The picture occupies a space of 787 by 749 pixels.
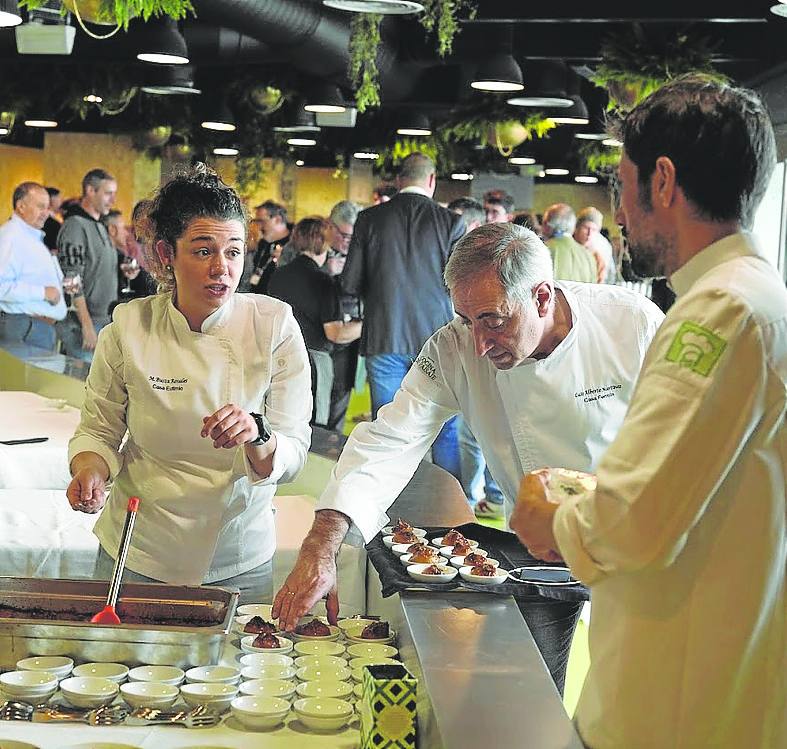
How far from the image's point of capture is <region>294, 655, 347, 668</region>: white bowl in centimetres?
219

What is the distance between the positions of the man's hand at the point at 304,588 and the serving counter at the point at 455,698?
0.39 ft

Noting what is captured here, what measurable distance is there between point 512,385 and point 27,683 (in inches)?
47.8

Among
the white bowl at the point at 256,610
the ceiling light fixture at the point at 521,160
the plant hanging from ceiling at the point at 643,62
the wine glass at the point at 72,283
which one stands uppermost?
the plant hanging from ceiling at the point at 643,62

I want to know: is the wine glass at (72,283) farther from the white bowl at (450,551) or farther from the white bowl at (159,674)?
the white bowl at (159,674)

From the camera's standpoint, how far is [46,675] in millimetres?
2020

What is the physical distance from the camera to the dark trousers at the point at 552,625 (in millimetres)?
2600

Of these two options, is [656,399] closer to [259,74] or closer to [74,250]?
[74,250]

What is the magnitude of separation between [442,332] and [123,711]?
1200 mm

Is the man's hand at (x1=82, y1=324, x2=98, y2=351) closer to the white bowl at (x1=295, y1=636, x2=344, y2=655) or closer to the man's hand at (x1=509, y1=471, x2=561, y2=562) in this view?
the white bowl at (x1=295, y1=636, x2=344, y2=655)

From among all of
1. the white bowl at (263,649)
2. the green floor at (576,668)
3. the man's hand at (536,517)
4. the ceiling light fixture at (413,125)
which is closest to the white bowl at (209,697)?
the white bowl at (263,649)

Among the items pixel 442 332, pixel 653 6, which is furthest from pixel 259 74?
pixel 442 332

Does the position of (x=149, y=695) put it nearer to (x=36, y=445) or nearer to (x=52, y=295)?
(x=36, y=445)

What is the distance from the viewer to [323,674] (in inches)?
84.0

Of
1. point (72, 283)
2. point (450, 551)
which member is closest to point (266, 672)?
point (450, 551)
